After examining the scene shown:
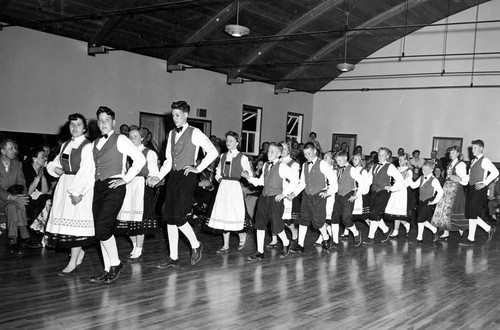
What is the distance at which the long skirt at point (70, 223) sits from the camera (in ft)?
13.0

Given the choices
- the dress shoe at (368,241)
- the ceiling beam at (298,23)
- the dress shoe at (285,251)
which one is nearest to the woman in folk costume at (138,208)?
the dress shoe at (285,251)

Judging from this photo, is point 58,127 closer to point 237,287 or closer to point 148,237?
point 148,237

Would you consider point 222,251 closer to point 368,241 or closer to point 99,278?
point 99,278

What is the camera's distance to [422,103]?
13.6 meters

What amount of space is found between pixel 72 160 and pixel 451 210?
5647 mm

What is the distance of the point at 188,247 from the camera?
5.81m

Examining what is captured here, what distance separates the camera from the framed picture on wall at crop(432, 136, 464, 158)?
13.0 meters

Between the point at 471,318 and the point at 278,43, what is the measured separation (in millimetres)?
9042

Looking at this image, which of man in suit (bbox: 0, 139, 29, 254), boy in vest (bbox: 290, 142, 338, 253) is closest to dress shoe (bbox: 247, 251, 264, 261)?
boy in vest (bbox: 290, 142, 338, 253)

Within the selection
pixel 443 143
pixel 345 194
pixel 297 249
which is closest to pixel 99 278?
pixel 297 249

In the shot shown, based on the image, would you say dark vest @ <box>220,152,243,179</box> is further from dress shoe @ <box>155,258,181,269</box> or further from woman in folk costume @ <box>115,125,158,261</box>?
dress shoe @ <box>155,258,181,269</box>

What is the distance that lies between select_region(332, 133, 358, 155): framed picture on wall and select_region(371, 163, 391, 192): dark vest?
7.31 metres

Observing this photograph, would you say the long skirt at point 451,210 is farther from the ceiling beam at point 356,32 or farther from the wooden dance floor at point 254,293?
the ceiling beam at point 356,32

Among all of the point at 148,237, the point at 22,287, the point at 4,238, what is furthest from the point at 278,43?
the point at 22,287
